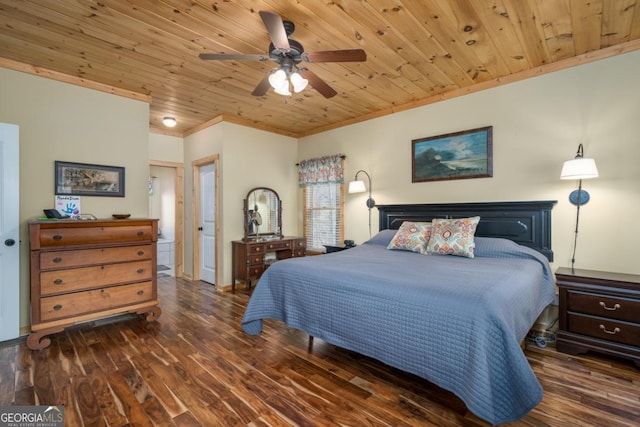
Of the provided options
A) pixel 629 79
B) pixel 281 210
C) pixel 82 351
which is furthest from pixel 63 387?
pixel 629 79

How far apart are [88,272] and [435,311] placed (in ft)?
9.88

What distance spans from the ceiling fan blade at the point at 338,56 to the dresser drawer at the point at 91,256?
2480 millimetres

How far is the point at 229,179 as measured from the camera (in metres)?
4.49

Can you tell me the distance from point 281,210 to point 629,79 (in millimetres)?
4351

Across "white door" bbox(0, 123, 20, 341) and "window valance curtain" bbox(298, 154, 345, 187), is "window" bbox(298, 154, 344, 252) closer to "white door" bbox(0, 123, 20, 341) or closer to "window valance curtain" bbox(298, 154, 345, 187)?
"window valance curtain" bbox(298, 154, 345, 187)

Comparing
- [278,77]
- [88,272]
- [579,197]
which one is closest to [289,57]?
[278,77]

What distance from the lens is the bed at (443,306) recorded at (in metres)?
1.40

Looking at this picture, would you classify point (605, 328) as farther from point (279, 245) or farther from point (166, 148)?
point (166, 148)

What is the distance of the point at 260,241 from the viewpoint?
440 centimetres

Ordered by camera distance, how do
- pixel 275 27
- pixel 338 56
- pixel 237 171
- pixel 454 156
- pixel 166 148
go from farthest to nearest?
1. pixel 166 148
2. pixel 237 171
3. pixel 454 156
4. pixel 338 56
5. pixel 275 27

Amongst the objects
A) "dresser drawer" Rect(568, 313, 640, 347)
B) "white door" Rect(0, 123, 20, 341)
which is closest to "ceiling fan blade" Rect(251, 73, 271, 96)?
"white door" Rect(0, 123, 20, 341)

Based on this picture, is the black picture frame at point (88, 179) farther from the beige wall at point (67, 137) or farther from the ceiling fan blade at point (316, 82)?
the ceiling fan blade at point (316, 82)

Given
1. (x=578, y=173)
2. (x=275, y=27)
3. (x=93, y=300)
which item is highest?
(x=275, y=27)

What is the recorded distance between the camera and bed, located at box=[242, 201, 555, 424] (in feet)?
4.60
